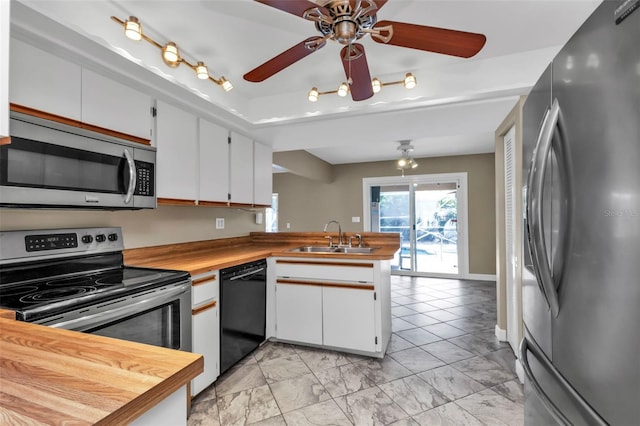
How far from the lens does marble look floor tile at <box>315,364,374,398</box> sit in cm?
211

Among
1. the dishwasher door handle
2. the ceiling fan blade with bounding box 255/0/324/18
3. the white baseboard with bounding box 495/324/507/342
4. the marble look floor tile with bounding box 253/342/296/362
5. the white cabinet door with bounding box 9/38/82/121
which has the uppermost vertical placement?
the ceiling fan blade with bounding box 255/0/324/18

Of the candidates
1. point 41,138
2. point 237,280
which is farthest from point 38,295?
point 237,280

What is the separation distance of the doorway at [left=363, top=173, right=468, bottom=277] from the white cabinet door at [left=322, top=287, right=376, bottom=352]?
135 inches

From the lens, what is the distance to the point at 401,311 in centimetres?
387

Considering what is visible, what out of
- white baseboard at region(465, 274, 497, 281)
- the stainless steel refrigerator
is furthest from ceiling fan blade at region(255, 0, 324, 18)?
white baseboard at region(465, 274, 497, 281)

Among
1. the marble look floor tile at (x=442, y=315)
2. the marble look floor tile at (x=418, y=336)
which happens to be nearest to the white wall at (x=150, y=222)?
the marble look floor tile at (x=418, y=336)

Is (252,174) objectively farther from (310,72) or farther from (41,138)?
(41,138)

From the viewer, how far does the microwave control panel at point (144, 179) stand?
6.28ft

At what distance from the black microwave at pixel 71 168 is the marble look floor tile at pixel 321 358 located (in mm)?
1696

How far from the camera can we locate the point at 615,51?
681 mm

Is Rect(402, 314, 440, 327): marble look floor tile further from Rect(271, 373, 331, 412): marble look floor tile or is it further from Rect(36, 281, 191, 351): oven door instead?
Rect(36, 281, 191, 351): oven door

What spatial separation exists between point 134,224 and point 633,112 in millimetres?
2555

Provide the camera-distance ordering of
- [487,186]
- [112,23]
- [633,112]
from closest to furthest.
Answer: [633,112], [112,23], [487,186]

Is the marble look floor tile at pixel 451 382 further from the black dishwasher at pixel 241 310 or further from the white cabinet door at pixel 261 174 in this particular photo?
the white cabinet door at pixel 261 174
